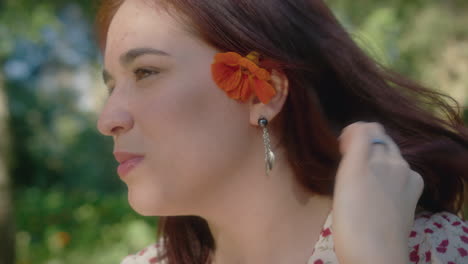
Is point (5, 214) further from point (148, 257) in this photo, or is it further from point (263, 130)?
point (263, 130)

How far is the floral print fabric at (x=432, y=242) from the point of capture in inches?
61.4

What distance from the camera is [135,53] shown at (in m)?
1.59

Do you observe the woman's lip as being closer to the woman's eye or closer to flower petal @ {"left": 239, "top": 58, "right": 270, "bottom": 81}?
the woman's eye

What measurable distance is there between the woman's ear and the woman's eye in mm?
334

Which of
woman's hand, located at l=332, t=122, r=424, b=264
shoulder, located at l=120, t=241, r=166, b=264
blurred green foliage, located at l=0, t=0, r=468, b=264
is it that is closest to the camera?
woman's hand, located at l=332, t=122, r=424, b=264

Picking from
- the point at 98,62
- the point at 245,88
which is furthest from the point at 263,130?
the point at 98,62

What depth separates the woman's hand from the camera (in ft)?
4.25

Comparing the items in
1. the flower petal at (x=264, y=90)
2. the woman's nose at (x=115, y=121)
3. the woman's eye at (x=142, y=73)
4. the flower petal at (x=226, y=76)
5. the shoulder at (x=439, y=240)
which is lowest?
the shoulder at (x=439, y=240)

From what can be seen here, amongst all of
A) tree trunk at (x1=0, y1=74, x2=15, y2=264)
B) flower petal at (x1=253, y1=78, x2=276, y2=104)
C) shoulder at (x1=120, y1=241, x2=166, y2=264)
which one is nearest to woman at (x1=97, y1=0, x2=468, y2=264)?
flower petal at (x1=253, y1=78, x2=276, y2=104)

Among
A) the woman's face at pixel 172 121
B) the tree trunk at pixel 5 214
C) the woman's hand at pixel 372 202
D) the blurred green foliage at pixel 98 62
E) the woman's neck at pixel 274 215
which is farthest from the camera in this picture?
the blurred green foliage at pixel 98 62

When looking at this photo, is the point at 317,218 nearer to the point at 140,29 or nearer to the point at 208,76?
the point at 208,76

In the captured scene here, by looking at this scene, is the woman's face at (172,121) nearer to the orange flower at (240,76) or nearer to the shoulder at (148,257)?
the orange flower at (240,76)

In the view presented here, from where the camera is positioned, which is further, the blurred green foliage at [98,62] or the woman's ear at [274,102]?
the blurred green foliage at [98,62]

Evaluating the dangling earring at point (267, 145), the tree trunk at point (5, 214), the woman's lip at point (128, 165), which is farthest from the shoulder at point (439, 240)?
the tree trunk at point (5, 214)
